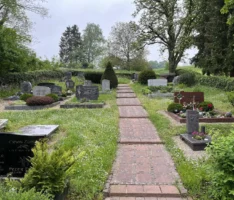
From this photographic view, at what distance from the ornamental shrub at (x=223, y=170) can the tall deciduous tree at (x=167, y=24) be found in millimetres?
34112

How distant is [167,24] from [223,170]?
35968 mm

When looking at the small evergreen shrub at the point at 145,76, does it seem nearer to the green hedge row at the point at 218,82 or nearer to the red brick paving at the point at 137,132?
the green hedge row at the point at 218,82

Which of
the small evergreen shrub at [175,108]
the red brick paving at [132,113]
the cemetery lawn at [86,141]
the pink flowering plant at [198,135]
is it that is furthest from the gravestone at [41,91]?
the pink flowering plant at [198,135]

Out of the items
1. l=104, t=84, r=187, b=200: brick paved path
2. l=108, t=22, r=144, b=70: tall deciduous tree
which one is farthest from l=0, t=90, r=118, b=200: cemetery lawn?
l=108, t=22, r=144, b=70: tall deciduous tree

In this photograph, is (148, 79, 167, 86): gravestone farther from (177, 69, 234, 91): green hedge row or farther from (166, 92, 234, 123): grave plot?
(166, 92, 234, 123): grave plot

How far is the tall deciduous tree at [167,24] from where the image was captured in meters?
38.5

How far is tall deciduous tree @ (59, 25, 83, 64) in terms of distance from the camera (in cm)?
7875

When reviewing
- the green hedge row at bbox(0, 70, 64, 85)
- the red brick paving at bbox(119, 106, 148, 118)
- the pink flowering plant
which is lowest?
the red brick paving at bbox(119, 106, 148, 118)

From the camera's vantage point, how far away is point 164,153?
7855mm

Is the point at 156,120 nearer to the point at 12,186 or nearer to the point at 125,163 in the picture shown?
the point at 125,163

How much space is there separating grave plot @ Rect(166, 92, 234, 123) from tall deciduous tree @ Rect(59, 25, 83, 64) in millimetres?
65300

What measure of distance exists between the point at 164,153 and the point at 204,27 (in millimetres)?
28526

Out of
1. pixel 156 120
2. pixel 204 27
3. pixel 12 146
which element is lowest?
pixel 156 120

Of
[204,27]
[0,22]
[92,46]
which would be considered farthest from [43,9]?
[92,46]
